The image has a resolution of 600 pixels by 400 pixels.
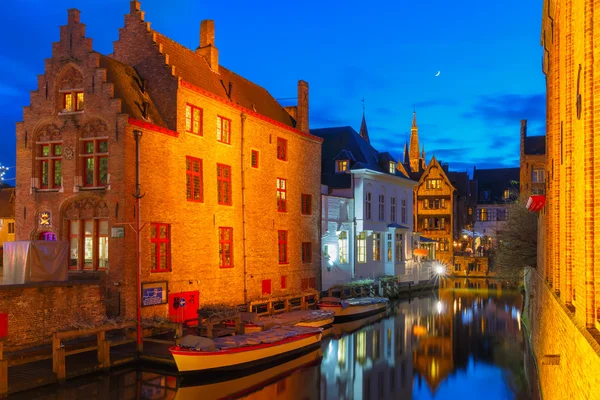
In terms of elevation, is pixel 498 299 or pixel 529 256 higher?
pixel 529 256

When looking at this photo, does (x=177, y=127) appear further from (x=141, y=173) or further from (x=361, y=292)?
(x=361, y=292)

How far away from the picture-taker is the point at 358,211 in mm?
43250

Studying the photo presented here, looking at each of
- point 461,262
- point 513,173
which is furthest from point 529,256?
point 513,173

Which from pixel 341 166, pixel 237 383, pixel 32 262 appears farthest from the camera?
pixel 341 166

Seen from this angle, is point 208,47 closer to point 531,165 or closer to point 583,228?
point 583,228

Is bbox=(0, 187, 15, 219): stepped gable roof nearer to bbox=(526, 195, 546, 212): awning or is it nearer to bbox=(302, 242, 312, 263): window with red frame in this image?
bbox=(302, 242, 312, 263): window with red frame

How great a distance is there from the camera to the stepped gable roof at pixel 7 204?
186 feet

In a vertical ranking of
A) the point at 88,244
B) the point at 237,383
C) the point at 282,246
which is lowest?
the point at 237,383

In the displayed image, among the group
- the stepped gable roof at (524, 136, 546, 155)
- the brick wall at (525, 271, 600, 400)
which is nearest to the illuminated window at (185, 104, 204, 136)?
the brick wall at (525, 271, 600, 400)

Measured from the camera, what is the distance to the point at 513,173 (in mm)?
94000

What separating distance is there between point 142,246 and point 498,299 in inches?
1403

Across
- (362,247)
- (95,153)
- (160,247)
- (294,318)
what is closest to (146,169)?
(95,153)

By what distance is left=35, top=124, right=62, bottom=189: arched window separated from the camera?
982 inches

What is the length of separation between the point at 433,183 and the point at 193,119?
55800 mm
